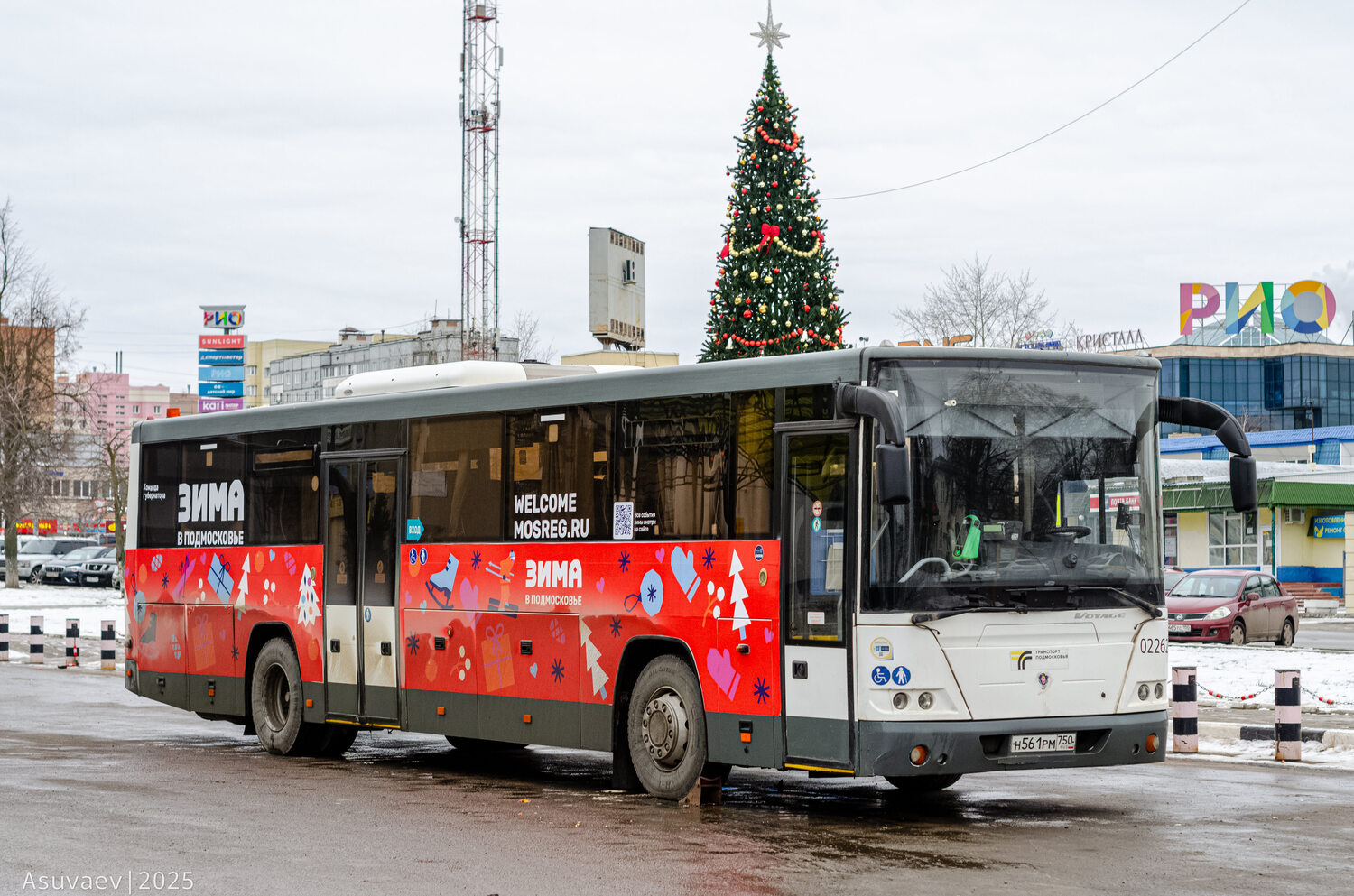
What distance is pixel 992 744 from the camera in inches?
409

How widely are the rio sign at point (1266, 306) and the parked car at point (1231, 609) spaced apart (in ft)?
212

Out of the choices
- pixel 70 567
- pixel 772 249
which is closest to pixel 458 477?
pixel 772 249

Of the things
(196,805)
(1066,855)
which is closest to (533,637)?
(196,805)

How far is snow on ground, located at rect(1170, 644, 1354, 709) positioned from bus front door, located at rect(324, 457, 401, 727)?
10004 millimetres

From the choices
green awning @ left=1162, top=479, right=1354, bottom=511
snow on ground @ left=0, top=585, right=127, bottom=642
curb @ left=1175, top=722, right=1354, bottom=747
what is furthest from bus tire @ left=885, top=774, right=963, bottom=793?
green awning @ left=1162, top=479, right=1354, bottom=511

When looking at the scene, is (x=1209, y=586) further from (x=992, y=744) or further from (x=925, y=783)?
(x=992, y=744)

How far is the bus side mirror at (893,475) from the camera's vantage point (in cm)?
953

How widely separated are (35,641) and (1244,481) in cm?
2849

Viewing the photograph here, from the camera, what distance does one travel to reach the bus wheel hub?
11625 millimetres

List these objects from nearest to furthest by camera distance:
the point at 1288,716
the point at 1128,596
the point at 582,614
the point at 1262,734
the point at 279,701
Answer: the point at 1128,596, the point at 582,614, the point at 1288,716, the point at 1262,734, the point at 279,701

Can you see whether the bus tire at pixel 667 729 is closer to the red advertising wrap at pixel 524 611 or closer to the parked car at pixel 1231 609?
the red advertising wrap at pixel 524 611

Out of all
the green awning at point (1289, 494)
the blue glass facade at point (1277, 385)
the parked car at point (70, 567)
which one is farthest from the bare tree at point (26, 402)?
the blue glass facade at point (1277, 385)

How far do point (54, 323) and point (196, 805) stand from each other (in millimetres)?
50996

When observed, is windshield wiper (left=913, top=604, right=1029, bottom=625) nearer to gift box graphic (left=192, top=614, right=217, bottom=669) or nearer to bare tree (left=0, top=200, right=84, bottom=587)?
gift box graphic (left=192, top=614, right=217, bottom=669)
